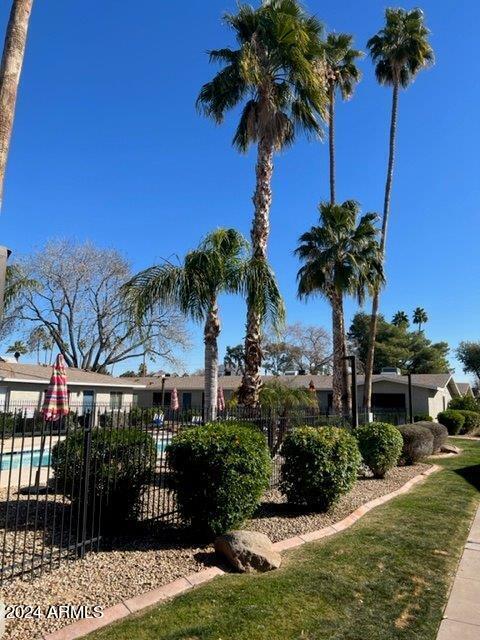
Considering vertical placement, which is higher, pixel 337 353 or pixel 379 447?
pixel 337 353

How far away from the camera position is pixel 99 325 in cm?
3775

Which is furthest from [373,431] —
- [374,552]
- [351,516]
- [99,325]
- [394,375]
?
[99,325]

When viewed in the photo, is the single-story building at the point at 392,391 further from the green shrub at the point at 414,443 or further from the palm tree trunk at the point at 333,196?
the green shrub at the point at 414,443

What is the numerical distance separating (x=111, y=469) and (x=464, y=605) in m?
4.26

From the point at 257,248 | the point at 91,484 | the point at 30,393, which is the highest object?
the point at 257,248

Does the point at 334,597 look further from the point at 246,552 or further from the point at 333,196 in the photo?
the point at 333,196

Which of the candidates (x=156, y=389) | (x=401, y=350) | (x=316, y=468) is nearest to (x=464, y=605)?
(x=316, y=468)

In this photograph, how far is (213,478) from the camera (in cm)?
627

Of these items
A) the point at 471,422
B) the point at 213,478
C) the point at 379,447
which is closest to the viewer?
the point at 213,478

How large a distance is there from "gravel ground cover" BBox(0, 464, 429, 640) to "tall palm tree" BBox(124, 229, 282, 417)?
4805 millimetres

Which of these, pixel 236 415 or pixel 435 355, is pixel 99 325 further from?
pixel 435 355

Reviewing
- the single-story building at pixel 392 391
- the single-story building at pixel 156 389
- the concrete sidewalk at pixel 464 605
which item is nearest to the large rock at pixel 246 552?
the concrete sidewalk at pixel 464 605

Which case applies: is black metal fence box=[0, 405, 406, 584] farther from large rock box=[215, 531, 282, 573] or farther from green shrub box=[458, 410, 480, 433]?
green shrub box=[458, 410, 480, 433]

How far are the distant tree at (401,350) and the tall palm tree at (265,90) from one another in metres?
40.8
